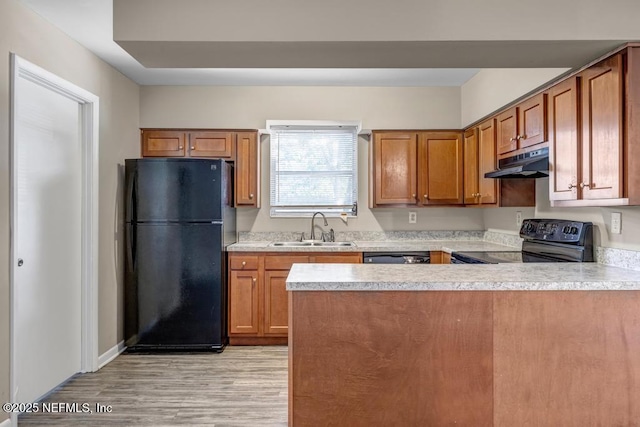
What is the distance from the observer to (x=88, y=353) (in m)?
3.20

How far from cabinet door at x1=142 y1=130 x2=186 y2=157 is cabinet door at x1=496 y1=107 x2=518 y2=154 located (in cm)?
Answer: 289

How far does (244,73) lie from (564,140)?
265cm

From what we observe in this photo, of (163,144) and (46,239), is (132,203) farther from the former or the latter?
(46,239)

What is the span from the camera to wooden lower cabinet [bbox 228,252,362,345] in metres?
3.77

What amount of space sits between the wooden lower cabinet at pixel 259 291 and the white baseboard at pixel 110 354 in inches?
37.6

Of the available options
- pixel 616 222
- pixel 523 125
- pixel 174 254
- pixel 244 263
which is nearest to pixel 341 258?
pixel 244 263

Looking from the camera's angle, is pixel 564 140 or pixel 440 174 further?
pixel 440 174

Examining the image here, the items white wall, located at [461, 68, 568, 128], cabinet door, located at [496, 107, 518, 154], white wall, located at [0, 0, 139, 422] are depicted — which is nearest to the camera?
white wall, located at [0, 0, 139, 422]

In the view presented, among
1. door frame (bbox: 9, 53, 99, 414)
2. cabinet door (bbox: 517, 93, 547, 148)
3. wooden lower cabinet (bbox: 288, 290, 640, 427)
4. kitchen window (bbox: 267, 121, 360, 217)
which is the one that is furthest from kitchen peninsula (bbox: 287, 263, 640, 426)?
kitchen window (bbox: 267, 121, 360, 217)

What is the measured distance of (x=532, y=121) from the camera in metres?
2.82

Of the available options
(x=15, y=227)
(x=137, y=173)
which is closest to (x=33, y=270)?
(x=15, y=227)

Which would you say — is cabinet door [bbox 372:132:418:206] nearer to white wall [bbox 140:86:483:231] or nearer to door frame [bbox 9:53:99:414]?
white wall [bbox 140:86:483:231]

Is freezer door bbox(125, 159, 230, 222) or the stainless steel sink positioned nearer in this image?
freezer door bbox(125, 159, 230, 222)

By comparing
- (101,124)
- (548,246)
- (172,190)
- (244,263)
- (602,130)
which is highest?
(101,124)
